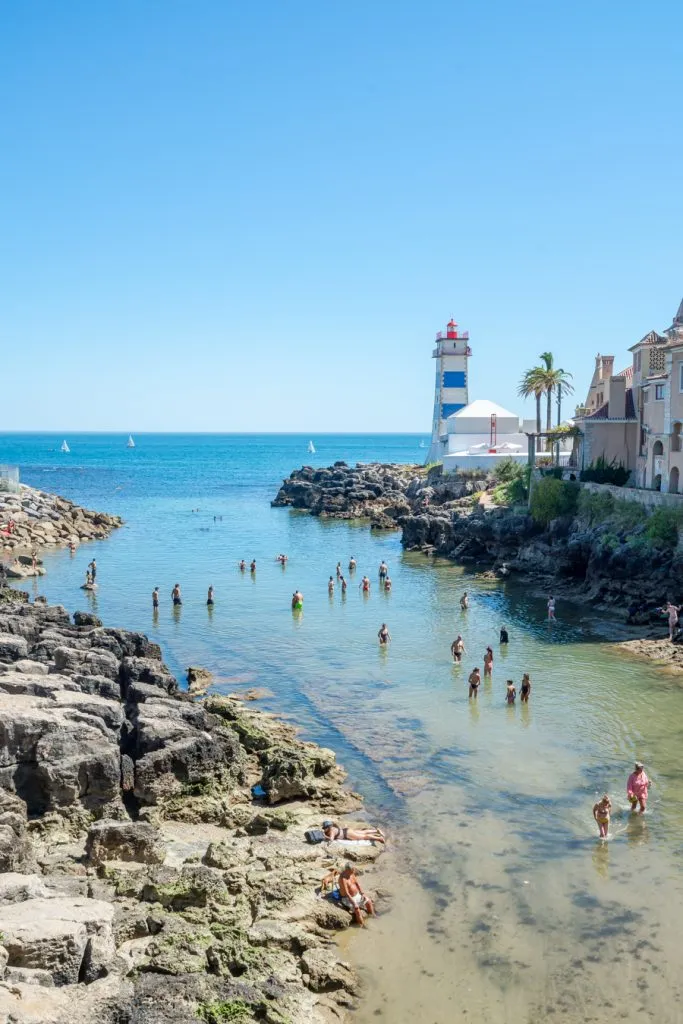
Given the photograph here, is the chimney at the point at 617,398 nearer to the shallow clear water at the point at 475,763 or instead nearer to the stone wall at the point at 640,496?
the stone wall at the point at 640,496

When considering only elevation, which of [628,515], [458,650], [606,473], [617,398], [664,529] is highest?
[617,398]

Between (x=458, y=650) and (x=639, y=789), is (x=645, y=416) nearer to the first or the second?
(x=458, y=650)

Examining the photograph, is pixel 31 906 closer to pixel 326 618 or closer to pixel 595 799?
pixel 595 799

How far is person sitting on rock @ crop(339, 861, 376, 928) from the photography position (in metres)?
14.8

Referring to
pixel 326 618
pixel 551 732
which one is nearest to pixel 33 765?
pixel 551 732

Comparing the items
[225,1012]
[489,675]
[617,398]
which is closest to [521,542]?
[617,398]

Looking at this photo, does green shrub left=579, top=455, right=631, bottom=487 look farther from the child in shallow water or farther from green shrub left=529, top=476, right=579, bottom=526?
the child in shallow water

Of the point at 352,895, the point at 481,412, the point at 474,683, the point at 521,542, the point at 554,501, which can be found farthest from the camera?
the point at 481,412

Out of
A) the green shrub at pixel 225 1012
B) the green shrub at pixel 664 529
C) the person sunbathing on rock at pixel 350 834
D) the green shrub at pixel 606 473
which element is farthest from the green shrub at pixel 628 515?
the green shrub at pixel 225 1012

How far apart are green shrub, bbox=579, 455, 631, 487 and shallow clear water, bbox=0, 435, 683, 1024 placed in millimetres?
9269

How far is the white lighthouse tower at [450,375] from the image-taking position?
87.1m

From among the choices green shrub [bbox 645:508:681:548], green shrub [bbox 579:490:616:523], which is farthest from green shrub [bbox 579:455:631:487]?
green shrub [bbox 645:508:681:548]

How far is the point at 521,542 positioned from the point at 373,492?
117 feet

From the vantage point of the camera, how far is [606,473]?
49.0 meters
